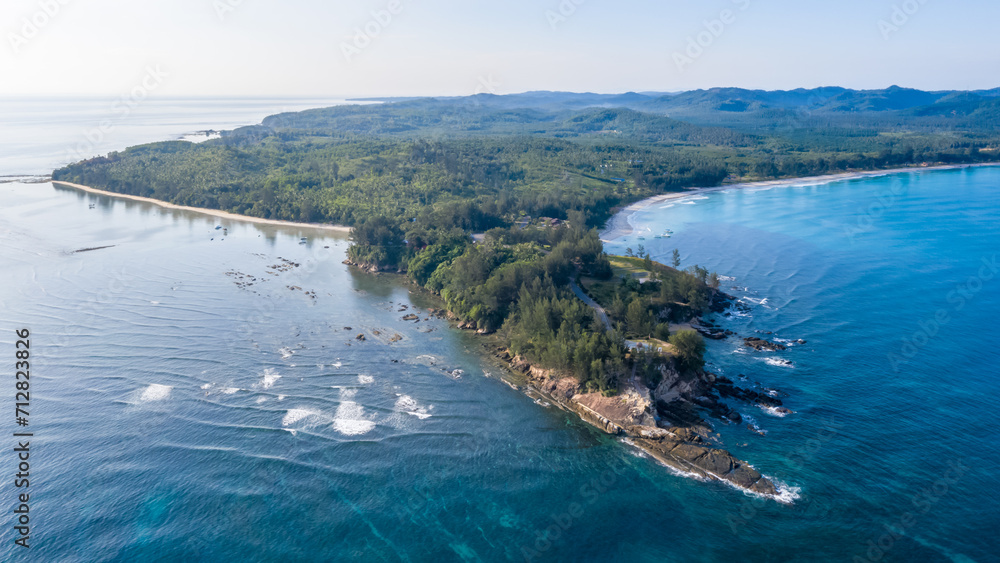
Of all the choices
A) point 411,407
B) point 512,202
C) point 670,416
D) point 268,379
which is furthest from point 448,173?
point 670,416

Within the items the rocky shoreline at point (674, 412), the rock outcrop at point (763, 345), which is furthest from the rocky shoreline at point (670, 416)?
the rock outcrop at point (763, 345)

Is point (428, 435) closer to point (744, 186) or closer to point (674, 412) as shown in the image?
point (674, 412)

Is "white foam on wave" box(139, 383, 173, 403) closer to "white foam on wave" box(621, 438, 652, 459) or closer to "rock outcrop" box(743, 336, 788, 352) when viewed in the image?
"white foam on wave" box(621, 438, 652, 459)

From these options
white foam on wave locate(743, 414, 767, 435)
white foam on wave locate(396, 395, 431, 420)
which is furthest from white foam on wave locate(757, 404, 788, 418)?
white foam on wave locate(396, 395, 431, 420)

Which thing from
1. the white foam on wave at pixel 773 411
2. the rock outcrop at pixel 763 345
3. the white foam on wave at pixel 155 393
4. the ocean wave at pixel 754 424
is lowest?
the ocean wave at pixel 754 424

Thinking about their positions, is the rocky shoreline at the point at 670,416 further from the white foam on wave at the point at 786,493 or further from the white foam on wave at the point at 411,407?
the white foam on wave at the point at 411,407
